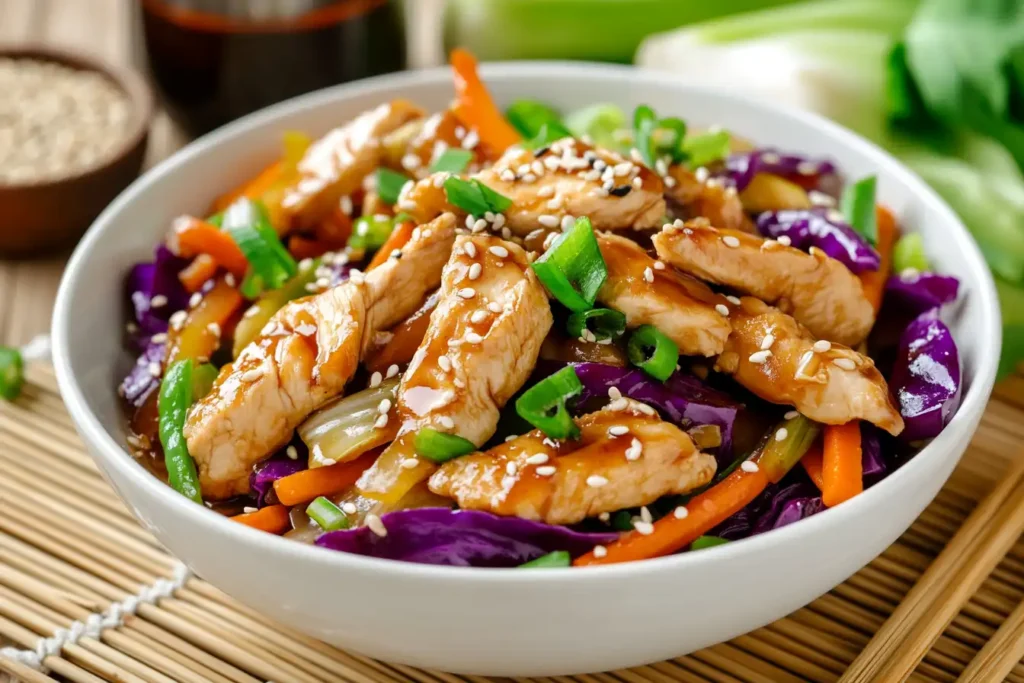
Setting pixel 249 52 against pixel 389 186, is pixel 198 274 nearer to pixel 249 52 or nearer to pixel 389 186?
pixel 389 186

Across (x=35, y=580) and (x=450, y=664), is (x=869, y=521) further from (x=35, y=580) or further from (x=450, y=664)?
(x=35, y=580)

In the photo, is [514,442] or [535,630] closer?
[535,630]

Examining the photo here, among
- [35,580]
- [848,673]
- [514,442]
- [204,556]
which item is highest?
[514,442]

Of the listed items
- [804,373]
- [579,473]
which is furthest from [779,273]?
[579,473]

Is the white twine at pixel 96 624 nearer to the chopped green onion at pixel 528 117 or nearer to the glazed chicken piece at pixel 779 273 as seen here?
the glazed chicken piece at pixel 779 273

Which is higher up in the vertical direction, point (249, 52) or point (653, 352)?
point (653, 352)

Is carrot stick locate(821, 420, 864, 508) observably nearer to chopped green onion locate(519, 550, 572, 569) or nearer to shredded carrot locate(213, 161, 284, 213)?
chopped green onion locate(519, 550, 572, 569)

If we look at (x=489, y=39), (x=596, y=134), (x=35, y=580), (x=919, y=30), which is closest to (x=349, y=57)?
(x=489, y=39)
